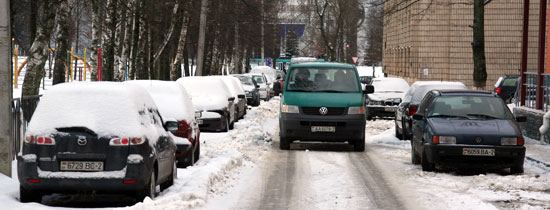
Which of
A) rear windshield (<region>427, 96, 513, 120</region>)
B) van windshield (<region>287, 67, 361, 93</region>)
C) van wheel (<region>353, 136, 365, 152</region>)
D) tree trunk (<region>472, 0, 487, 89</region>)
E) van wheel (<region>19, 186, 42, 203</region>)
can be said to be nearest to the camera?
van wheel (<region>19, 186, 42, 203</region>)

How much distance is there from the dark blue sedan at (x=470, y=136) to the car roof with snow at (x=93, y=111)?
226 inches

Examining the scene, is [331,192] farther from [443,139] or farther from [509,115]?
[509,115]

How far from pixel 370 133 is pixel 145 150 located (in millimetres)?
15806

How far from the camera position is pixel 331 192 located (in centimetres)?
1223

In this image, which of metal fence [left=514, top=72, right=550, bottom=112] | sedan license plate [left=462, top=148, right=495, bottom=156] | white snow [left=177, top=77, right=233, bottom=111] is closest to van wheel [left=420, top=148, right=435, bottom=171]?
sedan license plate [left=462, top=148, right=495, bottom=156]

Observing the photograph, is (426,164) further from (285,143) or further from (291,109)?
(285,143)

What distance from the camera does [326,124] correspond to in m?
18.9

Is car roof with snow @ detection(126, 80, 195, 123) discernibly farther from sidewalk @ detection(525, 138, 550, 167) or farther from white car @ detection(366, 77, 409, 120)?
white car @ detection(366, 77, 409, 120)

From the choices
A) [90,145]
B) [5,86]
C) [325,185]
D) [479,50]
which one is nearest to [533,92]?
[479,50]

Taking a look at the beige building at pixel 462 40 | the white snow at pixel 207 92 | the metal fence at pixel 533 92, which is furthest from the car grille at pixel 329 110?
the beige building at pixel 462 40

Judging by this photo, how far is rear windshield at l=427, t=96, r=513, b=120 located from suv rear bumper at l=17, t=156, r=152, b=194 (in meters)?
7.13

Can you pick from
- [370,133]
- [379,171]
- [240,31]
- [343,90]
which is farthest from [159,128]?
[240,31]

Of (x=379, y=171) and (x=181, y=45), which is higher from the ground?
(x=181, y=45)

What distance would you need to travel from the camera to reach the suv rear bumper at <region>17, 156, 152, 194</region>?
9.83m
